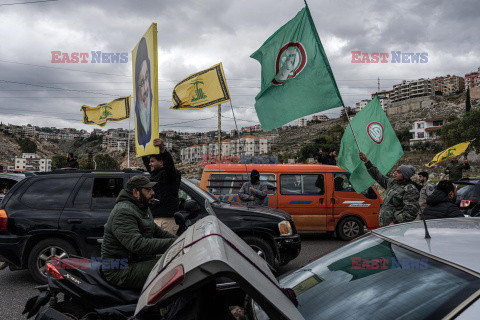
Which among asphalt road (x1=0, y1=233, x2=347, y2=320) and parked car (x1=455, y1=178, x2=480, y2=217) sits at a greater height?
parked car (x1=455, y1=178, x2=480, y2=217)

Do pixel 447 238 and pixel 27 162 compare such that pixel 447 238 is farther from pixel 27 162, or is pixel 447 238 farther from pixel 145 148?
pixel 27 162

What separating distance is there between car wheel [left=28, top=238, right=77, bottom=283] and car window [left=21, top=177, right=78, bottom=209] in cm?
56

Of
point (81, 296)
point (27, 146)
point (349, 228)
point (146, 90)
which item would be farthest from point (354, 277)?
point (27, 146)

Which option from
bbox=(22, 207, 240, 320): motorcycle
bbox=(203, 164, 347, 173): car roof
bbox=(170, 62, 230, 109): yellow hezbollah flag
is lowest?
bbox=(22, 207, 240, 320): motorcycle

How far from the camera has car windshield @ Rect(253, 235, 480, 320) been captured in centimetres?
145

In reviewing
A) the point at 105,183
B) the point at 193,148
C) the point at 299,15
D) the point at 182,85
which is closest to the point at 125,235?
the point at 105,183

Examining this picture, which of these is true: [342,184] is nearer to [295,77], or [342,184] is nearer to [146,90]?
[295,77]

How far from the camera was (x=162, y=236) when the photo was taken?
3424mm

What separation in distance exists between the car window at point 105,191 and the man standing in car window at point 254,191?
3.23 metres

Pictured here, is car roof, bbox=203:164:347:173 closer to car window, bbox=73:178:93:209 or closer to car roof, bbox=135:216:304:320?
car window, bbox=73:178:93:209

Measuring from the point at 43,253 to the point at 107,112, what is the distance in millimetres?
16889

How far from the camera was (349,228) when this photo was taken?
9.30 m

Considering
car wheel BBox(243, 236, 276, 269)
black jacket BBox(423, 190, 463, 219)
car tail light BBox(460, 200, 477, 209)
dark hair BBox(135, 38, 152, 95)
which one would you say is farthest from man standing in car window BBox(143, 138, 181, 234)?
car tail light BBox(460, 200, 477, 209)

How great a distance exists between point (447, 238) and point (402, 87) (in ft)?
651
